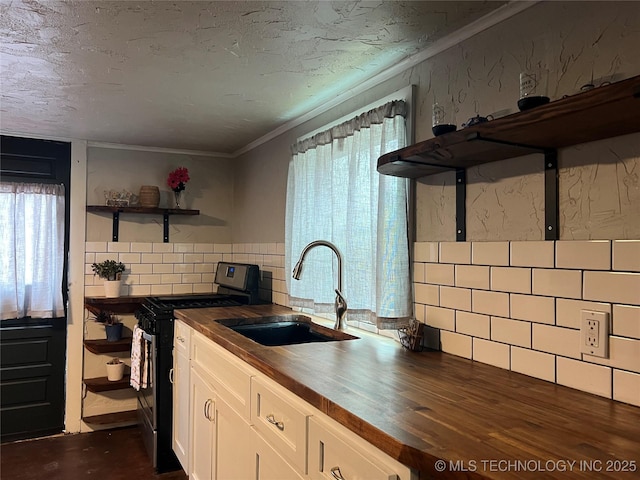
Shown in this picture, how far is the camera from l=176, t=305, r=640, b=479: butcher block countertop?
33.9 inches

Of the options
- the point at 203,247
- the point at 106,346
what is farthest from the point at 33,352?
the point at 203,247

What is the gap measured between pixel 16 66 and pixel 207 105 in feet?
2.89

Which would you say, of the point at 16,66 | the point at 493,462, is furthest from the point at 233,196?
the point at 493,462

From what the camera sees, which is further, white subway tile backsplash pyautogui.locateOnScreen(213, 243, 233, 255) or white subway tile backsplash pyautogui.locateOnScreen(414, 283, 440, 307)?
white subway tile backsplash pyautogui.locateOnScreen(213, 243, 233, 255)

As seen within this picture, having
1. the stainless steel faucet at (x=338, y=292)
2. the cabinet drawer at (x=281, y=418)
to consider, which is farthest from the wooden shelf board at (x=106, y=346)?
the cabinet drawer at (x=281, y=418)

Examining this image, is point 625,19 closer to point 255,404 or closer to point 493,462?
point 493,462

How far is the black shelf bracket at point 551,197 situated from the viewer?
4.57 feet

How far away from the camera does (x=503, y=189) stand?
5.15ft

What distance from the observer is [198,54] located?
1.92 m

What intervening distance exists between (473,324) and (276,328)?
47.8 inches

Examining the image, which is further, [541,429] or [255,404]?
[255,404]

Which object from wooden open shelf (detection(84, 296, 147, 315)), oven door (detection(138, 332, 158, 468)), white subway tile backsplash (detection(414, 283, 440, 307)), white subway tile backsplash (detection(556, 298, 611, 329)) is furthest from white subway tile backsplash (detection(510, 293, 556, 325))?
wooden open shelf (detection(84, 296, 147, 315))

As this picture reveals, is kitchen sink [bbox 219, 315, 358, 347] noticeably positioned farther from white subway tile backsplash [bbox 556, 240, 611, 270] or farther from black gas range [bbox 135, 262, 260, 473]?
white subway tile backsplash [bbox 556, 240, 611, 270]

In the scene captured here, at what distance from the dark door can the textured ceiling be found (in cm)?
47
